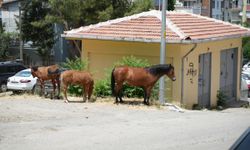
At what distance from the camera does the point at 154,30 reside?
66.4ft

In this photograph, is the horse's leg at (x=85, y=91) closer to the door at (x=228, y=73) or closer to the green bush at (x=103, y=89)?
the green bush at (x=103, y=89)

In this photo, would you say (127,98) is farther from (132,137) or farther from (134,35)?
(132,137)

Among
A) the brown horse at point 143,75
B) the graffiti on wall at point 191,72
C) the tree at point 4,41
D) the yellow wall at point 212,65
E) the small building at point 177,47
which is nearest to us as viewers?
the brown horse at point 143,75

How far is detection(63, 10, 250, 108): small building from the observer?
1931 cm

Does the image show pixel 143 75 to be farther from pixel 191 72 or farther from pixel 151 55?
pixel 191 72

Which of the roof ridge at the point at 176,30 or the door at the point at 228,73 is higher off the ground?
the roof ridge at the point at 176,30

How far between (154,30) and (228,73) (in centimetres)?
623

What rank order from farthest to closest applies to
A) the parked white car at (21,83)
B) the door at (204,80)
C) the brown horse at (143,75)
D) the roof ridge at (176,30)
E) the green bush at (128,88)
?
the parked white car at (21,83)
the door at (204,80)
the roof ridge at (176,30)
the green bush at (128,88)
the brown horse at (143,75)

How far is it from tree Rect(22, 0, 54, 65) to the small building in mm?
22467

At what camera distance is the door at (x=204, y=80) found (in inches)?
845

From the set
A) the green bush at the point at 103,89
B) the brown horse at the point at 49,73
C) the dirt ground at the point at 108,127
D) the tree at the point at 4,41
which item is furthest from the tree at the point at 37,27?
the dirt ground at the point at 108,127

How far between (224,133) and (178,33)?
7.31m

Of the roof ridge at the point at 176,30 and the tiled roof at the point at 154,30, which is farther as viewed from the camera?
the tiled roof at the point at 154,30

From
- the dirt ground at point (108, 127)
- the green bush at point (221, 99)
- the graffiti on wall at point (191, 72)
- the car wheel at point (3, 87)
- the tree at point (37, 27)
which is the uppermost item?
the tree at point (37, 27)
